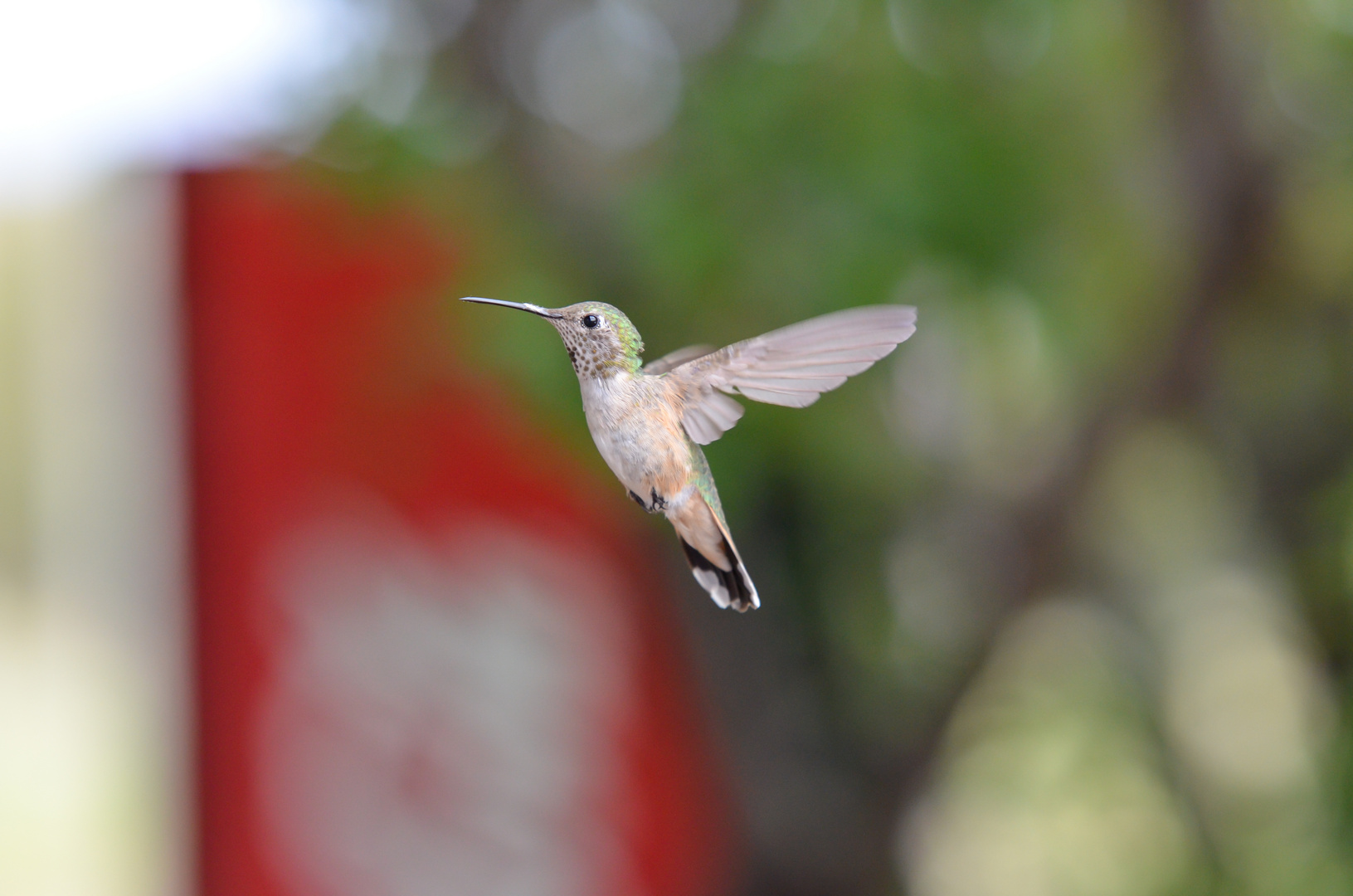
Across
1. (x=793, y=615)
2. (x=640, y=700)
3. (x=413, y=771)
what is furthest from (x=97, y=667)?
(x=793, y=615)

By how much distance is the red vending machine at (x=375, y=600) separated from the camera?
10.1ft

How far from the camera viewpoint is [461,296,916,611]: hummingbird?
0.39 metres

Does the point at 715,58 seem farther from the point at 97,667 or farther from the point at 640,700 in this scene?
the point at 97,667

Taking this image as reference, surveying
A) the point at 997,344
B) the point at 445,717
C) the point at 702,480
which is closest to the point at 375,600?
the point at 445,717

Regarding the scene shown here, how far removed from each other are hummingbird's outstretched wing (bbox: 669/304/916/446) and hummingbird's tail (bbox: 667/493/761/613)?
0.04 meters

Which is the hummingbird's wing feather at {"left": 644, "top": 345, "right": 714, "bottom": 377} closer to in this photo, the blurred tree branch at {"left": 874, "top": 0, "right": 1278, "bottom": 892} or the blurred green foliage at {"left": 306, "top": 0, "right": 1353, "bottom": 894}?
the blurred green foliage at {"left": 306, "top": 0, "right": 1353, "bottom": 894}

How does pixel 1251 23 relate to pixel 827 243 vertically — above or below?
above

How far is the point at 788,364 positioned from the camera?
0.45 meters

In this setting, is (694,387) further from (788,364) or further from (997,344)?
(997,344)

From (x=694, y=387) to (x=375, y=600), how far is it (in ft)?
9.47

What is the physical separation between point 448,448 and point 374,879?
1286 millimetres

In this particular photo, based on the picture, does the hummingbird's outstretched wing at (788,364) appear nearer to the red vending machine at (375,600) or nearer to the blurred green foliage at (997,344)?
the blurred green foliage at (997,344)

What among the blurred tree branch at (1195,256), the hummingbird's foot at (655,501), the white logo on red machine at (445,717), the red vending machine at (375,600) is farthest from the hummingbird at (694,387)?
the white logo on red machine at (445,717)

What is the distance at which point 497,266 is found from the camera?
252 centimetres
